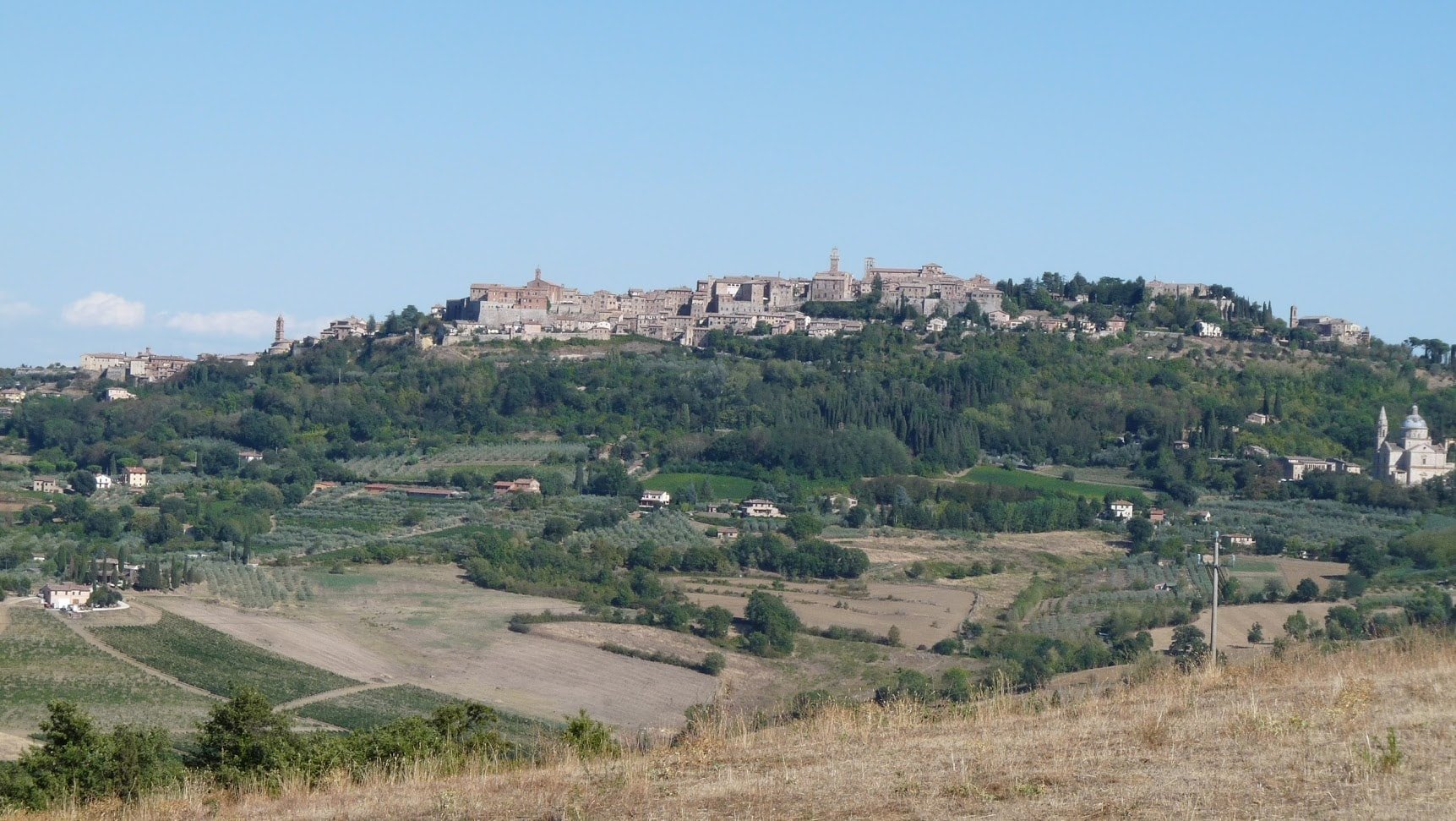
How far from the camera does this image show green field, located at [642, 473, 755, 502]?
60312 mm

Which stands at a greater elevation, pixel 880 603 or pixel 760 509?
pixel 760 509

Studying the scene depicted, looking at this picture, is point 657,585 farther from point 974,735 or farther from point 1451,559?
point 974,735

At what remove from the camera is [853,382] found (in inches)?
2859

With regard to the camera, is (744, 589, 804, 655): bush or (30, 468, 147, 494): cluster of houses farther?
(30, 468, 147, 494): cluster of houses

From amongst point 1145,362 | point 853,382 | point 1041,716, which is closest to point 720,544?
point 853,382

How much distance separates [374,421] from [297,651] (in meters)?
40.6

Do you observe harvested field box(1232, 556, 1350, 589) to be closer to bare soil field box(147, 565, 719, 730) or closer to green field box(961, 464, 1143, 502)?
green field box(961, 464, 1143, 502)

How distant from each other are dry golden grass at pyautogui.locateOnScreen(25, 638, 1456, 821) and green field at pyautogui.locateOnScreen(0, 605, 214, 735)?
17.2 meters

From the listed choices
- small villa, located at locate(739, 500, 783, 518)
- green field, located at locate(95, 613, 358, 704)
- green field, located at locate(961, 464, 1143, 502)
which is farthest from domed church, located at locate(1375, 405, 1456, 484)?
green field, located at locate(95, 613, 358, 704)

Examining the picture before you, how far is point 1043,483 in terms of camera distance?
199 feet

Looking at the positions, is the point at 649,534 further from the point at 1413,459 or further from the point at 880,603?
the point at 1413,459

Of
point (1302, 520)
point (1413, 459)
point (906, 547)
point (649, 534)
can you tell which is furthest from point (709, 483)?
point (1413, 459)

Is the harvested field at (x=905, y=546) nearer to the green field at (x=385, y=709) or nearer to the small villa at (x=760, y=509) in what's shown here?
the small villa at (x=760, y=509)

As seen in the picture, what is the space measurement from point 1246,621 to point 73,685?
2162cm
